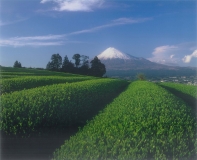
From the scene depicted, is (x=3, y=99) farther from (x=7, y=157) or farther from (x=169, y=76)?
(x=169, y=76)

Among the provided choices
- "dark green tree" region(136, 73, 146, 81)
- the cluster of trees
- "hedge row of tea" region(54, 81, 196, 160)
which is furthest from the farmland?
"dark green tree" region(136, 73, 146, 81)

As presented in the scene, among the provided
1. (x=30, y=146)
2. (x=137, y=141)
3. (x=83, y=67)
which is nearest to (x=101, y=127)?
(x=137, y=141)

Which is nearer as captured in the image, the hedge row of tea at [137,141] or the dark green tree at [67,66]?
the hedge row of tea at [137,141]

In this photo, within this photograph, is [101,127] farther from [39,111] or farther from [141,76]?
[141,76]

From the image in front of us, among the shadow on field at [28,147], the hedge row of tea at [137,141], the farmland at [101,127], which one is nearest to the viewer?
the hedge row of tea at [137,141]

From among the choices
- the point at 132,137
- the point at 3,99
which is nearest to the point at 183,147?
the point at 132,137

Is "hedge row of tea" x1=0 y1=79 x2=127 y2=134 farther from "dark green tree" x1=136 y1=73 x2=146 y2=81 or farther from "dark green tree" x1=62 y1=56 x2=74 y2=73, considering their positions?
"dark green tree" x1=136 y1=73 x2=146 y2=81

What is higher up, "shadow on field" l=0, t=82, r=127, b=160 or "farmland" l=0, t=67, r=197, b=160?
"farmland" l=0, t=67, r=197, b=160

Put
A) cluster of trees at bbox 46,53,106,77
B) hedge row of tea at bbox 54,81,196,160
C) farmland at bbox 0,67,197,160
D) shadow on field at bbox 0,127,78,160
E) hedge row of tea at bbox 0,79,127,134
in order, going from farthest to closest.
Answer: cluster of trees at bbox 46,53,106,77
hedge row of tea at bbox 0,79,127,134
shadow on field at bbox 0,127,78,160
farmland at bbox 0,67,197,160
hedge row of tea at bbox 54,81,196,160

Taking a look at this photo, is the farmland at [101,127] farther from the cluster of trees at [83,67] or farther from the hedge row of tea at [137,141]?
the cluster of trees at [83,67]

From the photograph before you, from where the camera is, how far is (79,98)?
972 cm

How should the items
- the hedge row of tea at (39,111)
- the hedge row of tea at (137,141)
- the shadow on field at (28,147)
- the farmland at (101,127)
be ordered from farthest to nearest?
the hedge row of tea at (39,111) < the shadow on field at (28,147) < the farmland at (101,127) < the hedge row of tea at (137,141)

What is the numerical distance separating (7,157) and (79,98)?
411 cm

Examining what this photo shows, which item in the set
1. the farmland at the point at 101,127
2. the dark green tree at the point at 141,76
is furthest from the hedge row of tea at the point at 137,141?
the dark green tree at the point at 141,76
